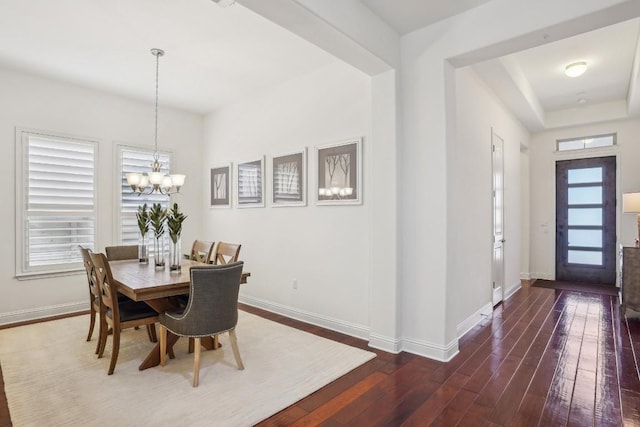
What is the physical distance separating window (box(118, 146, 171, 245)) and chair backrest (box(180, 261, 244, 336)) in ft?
10.3

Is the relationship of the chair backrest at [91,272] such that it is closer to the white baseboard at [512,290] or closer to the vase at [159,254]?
the vase at [159,254]

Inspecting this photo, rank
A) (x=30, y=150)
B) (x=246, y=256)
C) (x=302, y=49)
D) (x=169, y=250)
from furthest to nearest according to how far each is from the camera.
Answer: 1. (x=246, y=256)
2. (x=30, y=150)
3. (x=302, y=49)
4. (x=169, y=250)

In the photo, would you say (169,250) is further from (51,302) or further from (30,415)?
(51,302)

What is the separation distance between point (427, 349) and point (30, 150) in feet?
17.3

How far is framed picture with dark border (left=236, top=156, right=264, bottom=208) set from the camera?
15.9 feet

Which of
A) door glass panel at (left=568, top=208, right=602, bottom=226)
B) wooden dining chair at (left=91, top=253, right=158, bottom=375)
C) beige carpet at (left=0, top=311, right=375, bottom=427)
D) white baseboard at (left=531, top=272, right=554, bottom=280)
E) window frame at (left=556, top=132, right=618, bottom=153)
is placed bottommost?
beige carpet at (left=0, top=311, right=375, bottom=427)

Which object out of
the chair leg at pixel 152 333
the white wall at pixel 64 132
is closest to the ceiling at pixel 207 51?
the white wall at pixel 64 132

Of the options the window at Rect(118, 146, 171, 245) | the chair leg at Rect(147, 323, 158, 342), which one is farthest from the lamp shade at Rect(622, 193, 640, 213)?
the window at Rect(118, 146, 171, 245)

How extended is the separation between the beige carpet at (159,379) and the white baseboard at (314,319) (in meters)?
0.32

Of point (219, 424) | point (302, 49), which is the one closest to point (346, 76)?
point (302, 49)

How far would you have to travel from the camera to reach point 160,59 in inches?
154

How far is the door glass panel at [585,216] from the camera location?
6.22 meters

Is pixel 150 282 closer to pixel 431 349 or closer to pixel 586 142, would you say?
pixel 431 349

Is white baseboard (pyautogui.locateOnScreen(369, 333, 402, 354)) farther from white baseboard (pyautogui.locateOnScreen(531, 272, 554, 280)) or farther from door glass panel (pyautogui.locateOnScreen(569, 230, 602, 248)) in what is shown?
door glass panel (pyautogui.locateOnScreen(569, 230, 602, 248))
